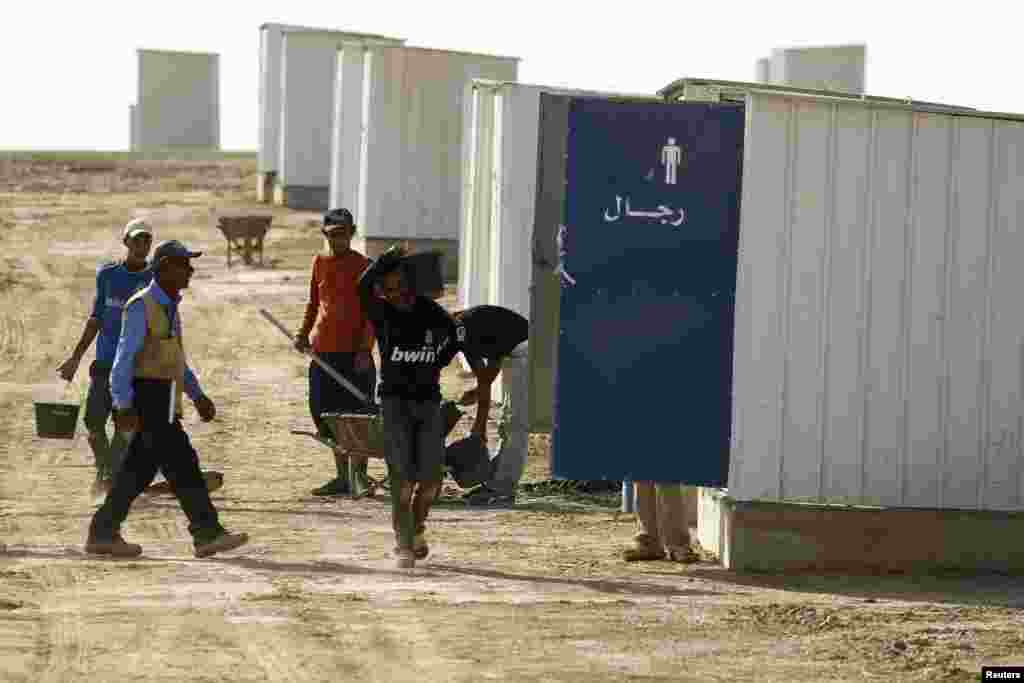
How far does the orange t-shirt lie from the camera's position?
14.7 metres

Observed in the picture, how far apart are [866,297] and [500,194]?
25.5 ft

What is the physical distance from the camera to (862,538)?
12.4 meters

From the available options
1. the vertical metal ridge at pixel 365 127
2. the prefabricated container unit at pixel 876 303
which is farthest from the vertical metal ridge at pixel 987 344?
the vertical metal ridge at pixel 365 127

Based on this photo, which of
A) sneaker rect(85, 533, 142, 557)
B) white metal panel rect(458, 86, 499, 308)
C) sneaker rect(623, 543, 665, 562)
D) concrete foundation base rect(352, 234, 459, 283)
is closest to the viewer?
sneaker rect(85, 533, 142, 557)

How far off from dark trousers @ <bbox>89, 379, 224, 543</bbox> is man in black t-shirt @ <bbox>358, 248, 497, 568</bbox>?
0.99 m

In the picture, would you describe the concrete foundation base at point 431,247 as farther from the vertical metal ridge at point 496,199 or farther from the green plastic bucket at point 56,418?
the green plastic bucket at point 56,418

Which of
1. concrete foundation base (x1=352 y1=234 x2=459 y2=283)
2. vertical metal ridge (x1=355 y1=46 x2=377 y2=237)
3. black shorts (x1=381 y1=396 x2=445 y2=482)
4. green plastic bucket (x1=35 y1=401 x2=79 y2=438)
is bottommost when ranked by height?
green plastic bucket (x1=35 y1=401 x2=79 y2=438)

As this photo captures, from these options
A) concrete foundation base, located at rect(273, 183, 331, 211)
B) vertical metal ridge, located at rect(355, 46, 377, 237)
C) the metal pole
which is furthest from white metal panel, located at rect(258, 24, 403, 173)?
the metal pole

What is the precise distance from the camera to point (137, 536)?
13125mm

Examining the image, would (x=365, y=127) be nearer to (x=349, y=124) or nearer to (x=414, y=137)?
(x=414, y=137)

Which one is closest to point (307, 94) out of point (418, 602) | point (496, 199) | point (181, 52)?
point (181, 52)

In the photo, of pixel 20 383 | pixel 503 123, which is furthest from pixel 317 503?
pixel 20 383

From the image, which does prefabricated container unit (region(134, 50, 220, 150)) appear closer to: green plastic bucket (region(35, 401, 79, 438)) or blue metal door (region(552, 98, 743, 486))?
green plastic bucket (region(35, 401, 79, 438))

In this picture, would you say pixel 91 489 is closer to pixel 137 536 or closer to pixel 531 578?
pixel 137 536
